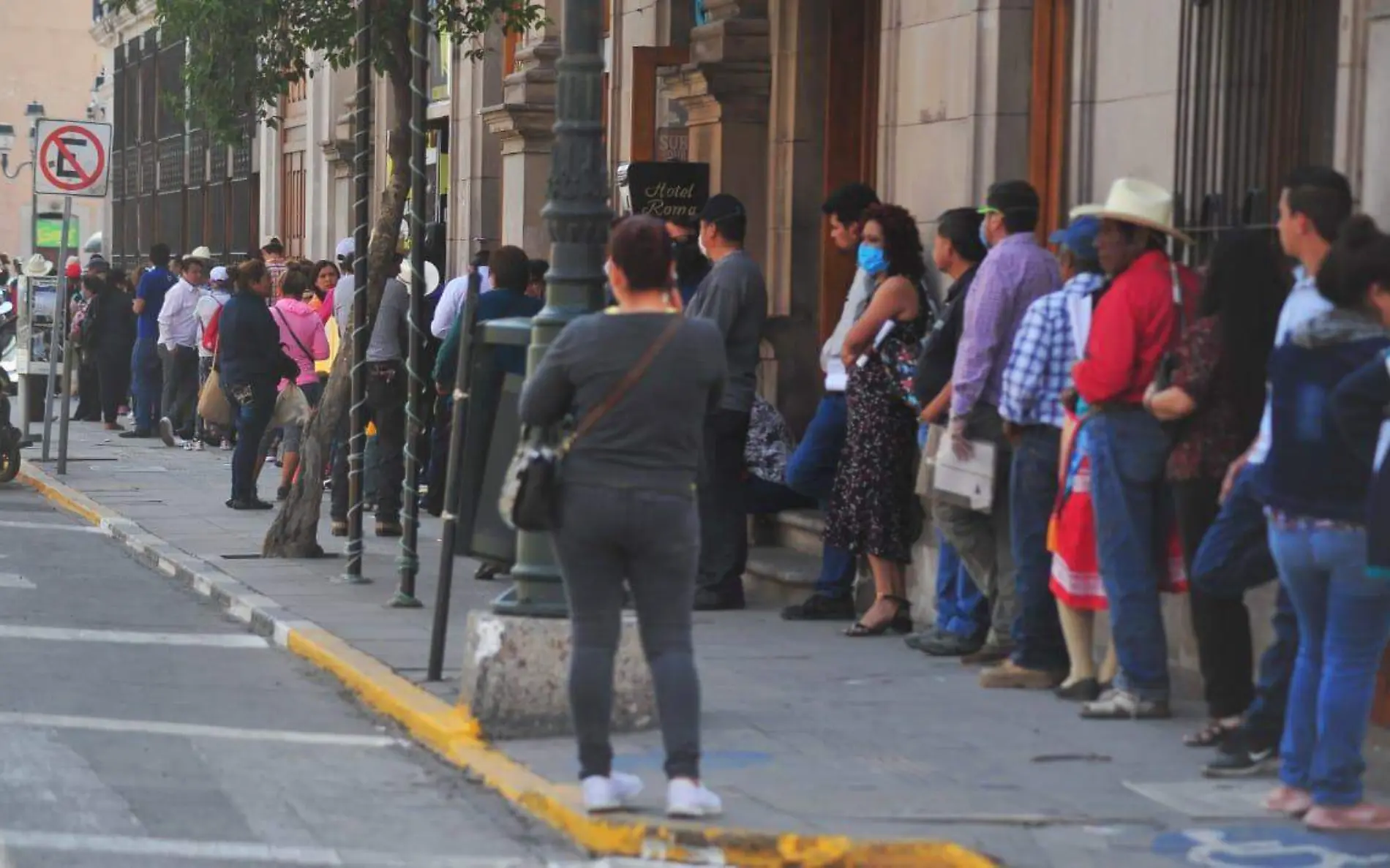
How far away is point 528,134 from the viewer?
22422mm

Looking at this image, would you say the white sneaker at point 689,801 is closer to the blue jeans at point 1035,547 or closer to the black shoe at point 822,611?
the blue jeans at point 1035,547

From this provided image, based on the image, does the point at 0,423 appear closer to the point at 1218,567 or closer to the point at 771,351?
the point at 771,351

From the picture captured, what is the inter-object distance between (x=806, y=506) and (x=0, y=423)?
9417 millimetres

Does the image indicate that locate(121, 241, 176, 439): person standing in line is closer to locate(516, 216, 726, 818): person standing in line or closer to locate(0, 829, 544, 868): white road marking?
locate(0, 829, 544, 868): white road marking

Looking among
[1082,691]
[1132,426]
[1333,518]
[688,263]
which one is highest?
[688,263]

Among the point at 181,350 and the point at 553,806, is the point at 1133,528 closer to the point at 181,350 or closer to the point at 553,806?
the point at 553,806

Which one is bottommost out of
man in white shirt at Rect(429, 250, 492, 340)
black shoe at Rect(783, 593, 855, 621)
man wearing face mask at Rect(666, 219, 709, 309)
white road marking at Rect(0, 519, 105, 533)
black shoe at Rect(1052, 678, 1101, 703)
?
white road marking at Rect(0, 519, 105, 533)

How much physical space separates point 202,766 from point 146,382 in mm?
19860

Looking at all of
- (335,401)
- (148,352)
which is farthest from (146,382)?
(335,401)

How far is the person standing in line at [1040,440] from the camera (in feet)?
31.7

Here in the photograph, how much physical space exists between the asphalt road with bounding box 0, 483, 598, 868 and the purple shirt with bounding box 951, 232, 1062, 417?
277 cm

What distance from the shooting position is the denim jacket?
23.4ft

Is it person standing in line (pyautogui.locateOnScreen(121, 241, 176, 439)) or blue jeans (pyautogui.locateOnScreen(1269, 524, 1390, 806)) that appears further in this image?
person standing in line (pyautogui.locateOnScreen(121, 241, 176, 439))

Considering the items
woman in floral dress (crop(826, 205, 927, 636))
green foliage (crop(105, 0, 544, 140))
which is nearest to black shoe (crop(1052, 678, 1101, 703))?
woman in floral dress (crop(826, 205, 927, 636))
